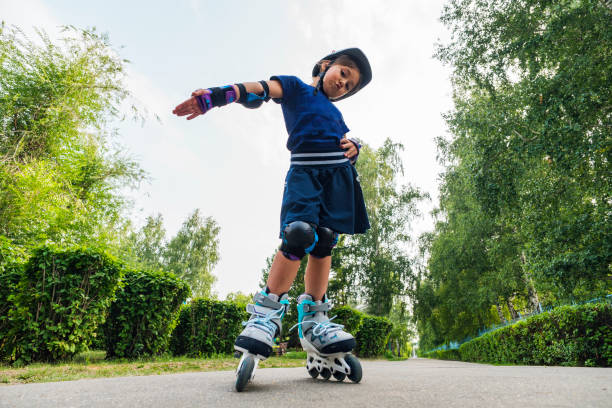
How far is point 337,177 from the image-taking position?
2.11 meters

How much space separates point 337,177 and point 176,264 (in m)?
28.5

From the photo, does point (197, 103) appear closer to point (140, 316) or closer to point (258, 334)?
point (258, 334)

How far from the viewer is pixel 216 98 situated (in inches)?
74.2

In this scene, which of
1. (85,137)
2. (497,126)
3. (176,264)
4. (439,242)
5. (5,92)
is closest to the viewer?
(497,126)

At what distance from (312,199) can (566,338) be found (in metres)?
7.25

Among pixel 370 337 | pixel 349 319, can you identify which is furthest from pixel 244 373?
pixel 370 337

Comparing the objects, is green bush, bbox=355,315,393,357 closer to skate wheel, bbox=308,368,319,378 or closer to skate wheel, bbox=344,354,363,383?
skate wheel, bbox=308,368,319,378

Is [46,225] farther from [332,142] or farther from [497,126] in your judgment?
[497,126]

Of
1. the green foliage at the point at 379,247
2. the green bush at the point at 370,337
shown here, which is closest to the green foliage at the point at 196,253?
the green foliage at the point at 379,247

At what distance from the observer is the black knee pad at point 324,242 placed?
198 cm

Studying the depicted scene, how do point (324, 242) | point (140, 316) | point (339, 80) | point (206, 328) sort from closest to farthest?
point (324, 242), point (339, 80), point (140, 316), point (206, 328)

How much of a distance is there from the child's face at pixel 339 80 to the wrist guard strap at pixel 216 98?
81 centimetres

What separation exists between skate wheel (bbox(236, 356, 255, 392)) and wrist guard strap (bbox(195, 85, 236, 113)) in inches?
53.5

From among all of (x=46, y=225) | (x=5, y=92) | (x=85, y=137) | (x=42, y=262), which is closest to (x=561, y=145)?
(x=42, y=262)
